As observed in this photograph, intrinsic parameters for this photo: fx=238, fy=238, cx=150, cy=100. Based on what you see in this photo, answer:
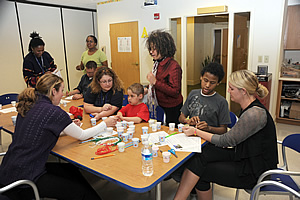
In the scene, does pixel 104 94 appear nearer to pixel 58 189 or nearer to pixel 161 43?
pixel 161 43

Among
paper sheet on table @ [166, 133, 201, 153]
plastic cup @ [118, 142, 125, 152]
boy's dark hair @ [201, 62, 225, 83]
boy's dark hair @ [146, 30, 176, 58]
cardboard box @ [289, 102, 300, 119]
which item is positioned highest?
boy's dark hair @ [146, 30, 176, 58]

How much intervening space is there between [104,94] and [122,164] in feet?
4.32

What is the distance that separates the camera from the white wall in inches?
158

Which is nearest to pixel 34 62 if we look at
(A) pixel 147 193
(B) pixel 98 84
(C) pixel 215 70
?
(B) pixel 98 84

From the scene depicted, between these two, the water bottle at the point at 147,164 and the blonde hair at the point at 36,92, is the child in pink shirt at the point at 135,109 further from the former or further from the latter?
the water bottle at the point at 147,164

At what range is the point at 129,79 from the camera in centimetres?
618

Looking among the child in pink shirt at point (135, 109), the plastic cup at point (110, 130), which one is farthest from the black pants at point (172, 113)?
the plastic cup at point (110, 130)

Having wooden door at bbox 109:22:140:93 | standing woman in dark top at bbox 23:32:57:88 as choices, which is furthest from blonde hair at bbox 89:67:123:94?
wooden door at bbox 109:22:140:93

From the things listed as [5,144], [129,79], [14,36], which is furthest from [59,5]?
[5,144]

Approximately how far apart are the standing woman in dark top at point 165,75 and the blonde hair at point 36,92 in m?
1.08

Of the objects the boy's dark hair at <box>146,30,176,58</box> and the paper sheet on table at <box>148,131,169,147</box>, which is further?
the boy's dark hair at <box>146,30,176,58</box>

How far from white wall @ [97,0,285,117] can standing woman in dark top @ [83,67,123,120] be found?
2.69 metres

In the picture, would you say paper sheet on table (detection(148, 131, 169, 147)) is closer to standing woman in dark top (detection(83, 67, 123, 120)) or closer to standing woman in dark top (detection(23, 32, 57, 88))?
standing woman in dark top (detection(83, 67, 123, 120))

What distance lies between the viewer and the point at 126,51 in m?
6.00
